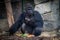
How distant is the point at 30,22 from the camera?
606 cm

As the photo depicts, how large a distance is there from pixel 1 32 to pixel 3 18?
0.99 meters

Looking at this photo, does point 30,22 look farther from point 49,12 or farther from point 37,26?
point 49,12

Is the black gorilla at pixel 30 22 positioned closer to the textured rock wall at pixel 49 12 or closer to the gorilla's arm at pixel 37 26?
the gorilla's arm at pixel 37 26

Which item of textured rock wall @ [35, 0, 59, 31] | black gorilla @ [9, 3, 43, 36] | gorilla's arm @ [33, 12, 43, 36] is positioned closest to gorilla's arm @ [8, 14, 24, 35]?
black gorilla @ [9, 3, 43, 36]

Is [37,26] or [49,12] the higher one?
[49,12]

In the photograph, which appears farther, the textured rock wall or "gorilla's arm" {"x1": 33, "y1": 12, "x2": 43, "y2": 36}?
the textured rock wall

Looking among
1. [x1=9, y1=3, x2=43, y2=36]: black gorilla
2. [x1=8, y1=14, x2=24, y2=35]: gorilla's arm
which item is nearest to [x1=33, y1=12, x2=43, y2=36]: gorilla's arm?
[x1=9, y1=3, x2=43, y2=36]: black gorilla

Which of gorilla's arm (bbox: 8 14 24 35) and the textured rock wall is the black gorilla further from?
the textured rock wall

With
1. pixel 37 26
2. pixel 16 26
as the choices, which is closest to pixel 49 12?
pixel 37 26

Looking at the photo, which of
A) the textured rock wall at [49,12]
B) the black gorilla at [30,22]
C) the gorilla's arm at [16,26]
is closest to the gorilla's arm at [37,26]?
the black gorilla at [30,22]

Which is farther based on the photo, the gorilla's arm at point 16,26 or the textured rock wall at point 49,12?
the textured rock wall at point 49,12

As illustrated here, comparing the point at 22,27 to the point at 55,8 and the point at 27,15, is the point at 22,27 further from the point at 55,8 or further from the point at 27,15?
the point at 55,8

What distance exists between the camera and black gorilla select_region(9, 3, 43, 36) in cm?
598

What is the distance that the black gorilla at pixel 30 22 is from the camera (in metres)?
5.98
